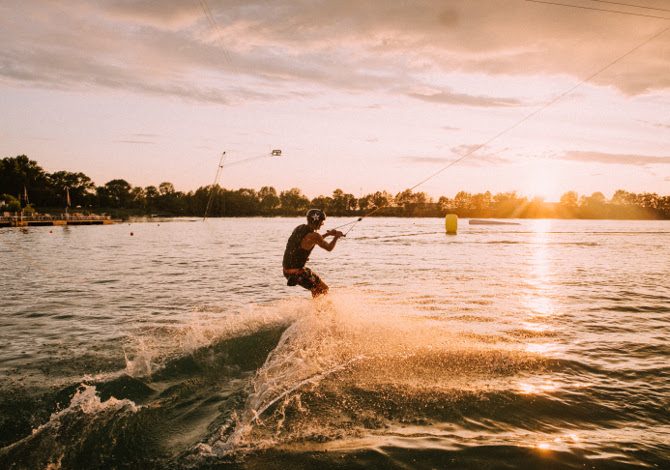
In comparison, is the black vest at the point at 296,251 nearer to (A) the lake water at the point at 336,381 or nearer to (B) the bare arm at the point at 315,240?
(B) the bare arm at the point at 315,240

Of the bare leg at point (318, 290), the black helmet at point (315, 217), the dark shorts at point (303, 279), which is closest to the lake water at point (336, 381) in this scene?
the bare leg at point (318, 290)

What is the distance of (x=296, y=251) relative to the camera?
35.8 ft

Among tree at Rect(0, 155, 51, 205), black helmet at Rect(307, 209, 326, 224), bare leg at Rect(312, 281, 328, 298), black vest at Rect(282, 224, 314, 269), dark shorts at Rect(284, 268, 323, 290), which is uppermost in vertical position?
tree at Rect(0, 155, 51, 205)

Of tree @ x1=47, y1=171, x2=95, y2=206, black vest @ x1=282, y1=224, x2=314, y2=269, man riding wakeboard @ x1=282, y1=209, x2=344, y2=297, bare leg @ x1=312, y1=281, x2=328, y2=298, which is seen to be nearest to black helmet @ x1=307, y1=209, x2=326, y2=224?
man riding wakeboard @ x1=282, y1=209, x2=344, y2=297

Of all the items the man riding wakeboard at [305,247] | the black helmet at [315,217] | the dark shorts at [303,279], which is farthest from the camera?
the dark shorts at [303,279]

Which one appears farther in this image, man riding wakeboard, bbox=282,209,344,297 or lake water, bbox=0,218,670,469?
man riding wakeboard, bbox=282,209,344,297

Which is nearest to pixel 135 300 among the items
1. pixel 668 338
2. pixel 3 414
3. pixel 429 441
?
pixel 3 414

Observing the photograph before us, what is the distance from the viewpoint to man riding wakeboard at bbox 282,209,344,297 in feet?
34.7

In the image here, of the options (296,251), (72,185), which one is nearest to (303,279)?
(296,251)

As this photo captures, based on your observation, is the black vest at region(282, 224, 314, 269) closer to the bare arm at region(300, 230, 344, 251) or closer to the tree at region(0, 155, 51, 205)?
the bare arm at region(300, 230, 344, 251)

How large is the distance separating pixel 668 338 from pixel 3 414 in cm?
1243

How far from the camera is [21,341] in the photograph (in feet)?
32.3

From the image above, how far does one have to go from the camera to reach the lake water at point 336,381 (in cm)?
509

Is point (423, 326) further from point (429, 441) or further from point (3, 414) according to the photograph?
point (3, 414)
